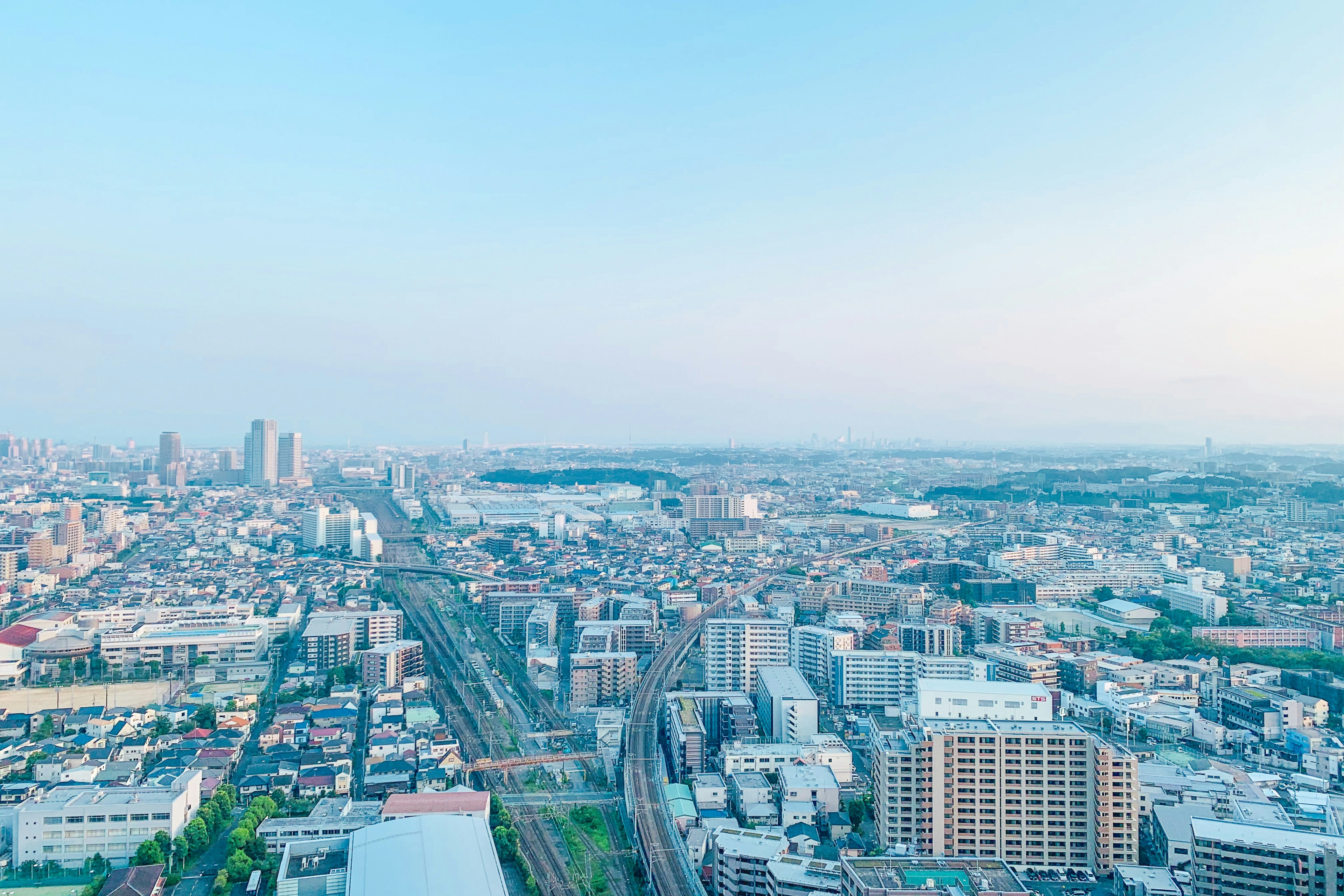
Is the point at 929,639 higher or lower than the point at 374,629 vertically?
higher

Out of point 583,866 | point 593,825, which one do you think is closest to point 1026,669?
point 593,825

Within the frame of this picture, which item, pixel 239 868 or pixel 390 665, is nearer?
pixel 239 868

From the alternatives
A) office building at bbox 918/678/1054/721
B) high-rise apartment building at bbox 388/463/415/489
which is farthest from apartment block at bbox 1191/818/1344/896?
high-rise apartment building at bbox 388/463/415/489

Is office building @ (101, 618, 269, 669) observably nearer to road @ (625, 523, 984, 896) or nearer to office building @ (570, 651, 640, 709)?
office building @ (570, 651, 640, 709)

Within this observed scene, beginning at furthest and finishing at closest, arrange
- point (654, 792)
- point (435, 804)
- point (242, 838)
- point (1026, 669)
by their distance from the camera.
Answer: point (1026, 669) < point (654, 792) < point (435, 804) < point (242, 838)

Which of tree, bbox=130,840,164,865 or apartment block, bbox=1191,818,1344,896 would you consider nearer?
apartment block, bbox=1191,818,1344,896

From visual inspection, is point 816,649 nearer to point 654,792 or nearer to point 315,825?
point 654,792

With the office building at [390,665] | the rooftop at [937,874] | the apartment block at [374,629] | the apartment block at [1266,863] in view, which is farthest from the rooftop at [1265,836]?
the apartment block at [374,629]

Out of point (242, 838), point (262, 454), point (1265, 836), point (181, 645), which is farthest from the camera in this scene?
point (262, 454)
